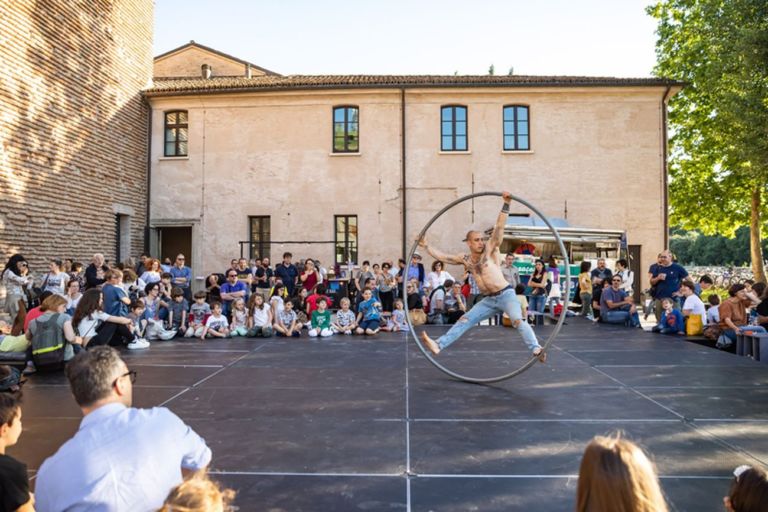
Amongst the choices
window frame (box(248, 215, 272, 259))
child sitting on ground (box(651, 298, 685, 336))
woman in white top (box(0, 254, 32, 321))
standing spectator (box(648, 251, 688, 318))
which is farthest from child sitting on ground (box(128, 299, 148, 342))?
standing spectator (box(648, 251, 688, 318))

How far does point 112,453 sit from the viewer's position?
94.7 inches

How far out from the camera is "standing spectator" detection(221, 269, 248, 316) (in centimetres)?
1544

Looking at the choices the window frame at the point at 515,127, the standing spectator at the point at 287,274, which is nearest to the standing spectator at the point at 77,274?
the standing spectator at the point at 287,274

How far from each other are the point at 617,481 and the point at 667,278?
44.8 ft

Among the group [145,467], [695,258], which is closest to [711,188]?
[145,467]

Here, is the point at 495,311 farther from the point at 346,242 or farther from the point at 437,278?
the point at 346,242

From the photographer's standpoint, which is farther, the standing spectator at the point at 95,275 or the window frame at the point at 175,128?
the window frame at the point at 175,128

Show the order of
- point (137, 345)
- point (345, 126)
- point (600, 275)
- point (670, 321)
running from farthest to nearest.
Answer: point (345, 126) < point (600, 275) < point (670, 321) < point (137, 345)

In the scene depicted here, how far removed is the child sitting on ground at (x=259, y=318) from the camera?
13955mm

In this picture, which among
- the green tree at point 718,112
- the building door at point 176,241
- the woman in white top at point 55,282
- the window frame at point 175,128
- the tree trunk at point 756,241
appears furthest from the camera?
the building door at point 176,241

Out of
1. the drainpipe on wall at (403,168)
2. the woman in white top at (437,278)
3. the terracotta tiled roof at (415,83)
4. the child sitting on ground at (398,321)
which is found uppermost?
the terracotta tiled roof at (415,83)

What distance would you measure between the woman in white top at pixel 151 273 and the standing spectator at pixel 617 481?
48.5 ft

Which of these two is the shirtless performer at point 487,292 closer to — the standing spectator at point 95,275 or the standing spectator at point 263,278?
the standing spectator at point 263,278

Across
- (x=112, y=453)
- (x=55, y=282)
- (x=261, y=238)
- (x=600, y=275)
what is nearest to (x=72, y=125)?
(x=55, y=282)
